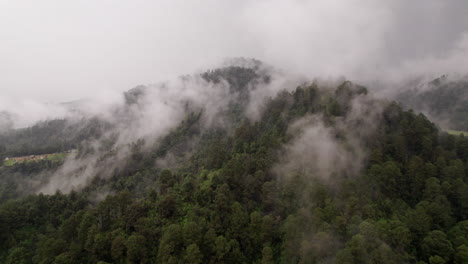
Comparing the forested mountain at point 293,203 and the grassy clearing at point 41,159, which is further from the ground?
the grassy clearing at point 41,159

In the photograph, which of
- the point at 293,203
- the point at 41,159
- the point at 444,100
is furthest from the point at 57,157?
the point at 444,100

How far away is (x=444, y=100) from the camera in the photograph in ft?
435

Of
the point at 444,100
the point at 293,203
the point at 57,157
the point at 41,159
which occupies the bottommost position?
the point at 293,203

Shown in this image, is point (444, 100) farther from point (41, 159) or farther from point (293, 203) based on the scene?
point (41, 159)

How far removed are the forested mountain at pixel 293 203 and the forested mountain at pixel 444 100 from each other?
254ft

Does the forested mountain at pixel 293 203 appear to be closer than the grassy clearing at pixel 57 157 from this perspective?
Yes

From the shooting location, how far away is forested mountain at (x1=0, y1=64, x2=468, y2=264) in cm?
3631

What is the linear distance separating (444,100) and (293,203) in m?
153

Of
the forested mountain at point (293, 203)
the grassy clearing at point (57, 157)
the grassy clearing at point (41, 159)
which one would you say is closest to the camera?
the forested mountain at point (293, 203)

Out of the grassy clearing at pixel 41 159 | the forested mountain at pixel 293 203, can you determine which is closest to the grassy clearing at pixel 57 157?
the grassy clearing at pixel 41 159

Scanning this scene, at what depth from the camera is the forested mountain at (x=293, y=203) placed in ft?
119

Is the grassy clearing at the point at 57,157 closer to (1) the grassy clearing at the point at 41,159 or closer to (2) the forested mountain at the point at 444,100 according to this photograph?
(1) the grassy clearing at the point at 41,159

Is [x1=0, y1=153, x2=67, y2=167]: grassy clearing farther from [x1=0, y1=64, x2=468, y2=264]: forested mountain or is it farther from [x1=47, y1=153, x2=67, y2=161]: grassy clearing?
[x1=0, y1=64, x2=468, y2=264]: forested mountain

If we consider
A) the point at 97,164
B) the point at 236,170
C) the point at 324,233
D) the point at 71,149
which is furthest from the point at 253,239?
the point at 71,149
